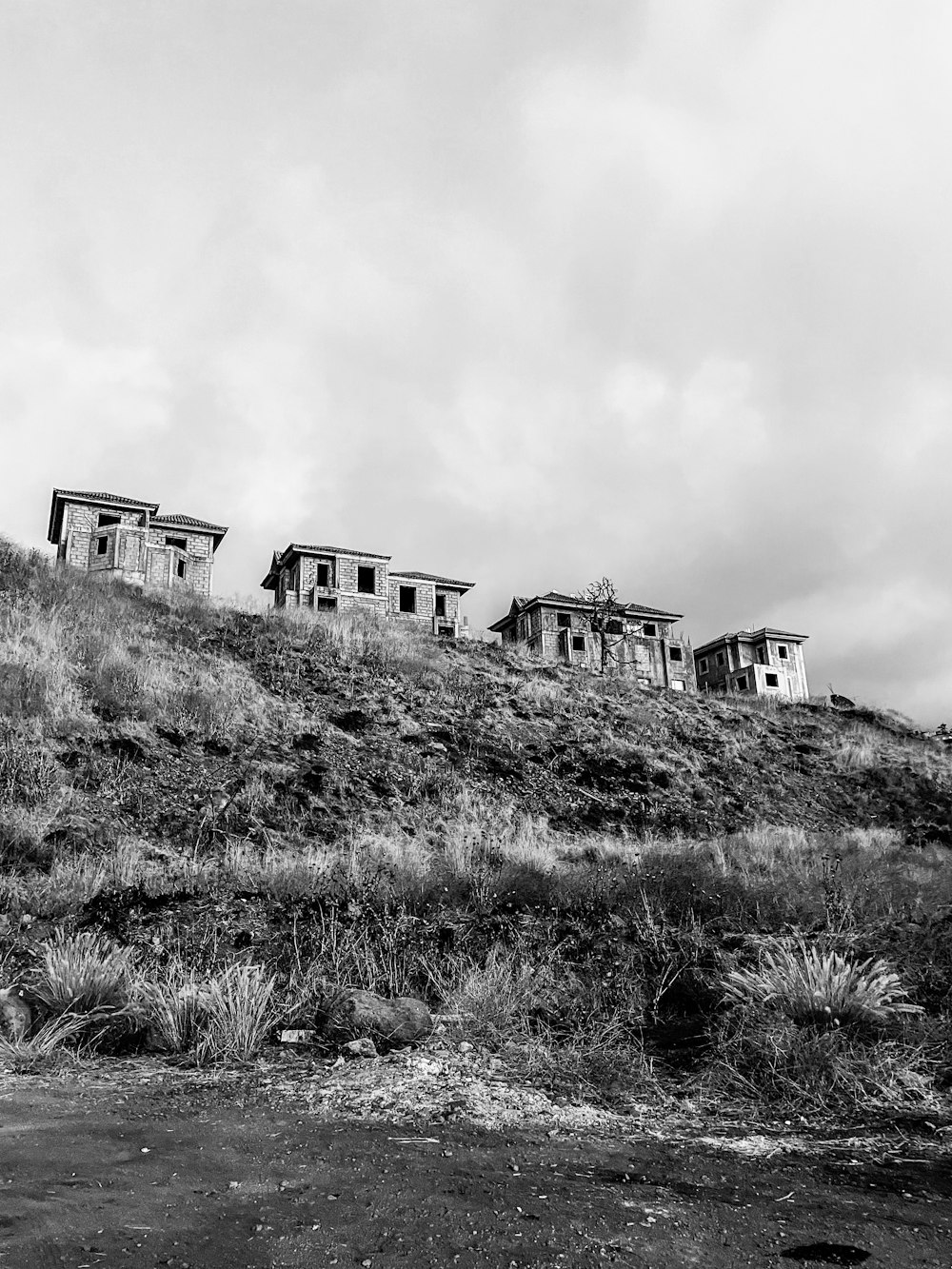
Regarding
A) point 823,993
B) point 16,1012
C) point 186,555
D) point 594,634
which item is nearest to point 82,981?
point 16,1012

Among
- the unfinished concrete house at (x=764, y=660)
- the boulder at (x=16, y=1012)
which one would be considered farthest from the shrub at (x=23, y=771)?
the unfinished concrete house at (x=764, y=660)

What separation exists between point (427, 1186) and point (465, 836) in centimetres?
971

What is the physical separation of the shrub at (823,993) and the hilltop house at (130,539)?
39359 mm

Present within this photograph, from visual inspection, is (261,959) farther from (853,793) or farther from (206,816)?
(853,793)

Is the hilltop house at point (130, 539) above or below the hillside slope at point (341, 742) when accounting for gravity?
above

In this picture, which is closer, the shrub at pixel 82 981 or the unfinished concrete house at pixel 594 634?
the shrub at pixel 82 981

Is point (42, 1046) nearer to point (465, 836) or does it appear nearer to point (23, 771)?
point (465, 836)

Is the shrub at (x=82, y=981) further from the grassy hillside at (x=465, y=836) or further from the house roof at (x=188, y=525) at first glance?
the house roof at (x=188, y=525)

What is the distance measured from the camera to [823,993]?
5676 mm

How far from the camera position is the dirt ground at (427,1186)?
2877 millimetres

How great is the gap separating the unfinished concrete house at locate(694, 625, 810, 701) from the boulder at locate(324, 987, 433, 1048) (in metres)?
61.2

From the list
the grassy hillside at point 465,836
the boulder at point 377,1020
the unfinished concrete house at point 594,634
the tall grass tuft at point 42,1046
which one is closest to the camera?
the tall grass tuft at point 42,1046

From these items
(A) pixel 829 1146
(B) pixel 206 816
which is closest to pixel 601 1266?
(A) pixel 829 1146

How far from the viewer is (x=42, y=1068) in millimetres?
5176
